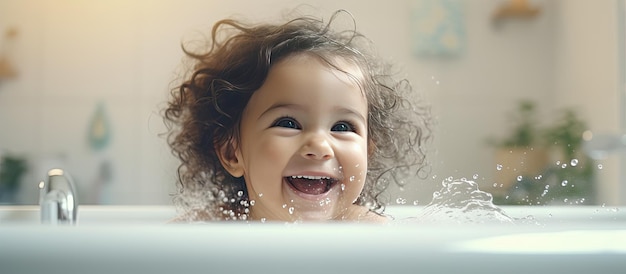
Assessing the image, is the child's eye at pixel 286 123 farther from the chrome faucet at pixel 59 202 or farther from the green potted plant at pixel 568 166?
the green potted plant at pixel 568 166

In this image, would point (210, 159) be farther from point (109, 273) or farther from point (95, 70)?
point (95, 70)

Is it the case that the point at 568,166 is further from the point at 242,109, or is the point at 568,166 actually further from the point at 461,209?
the point at 242,109

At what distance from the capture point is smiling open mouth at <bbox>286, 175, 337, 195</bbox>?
1.24 meters

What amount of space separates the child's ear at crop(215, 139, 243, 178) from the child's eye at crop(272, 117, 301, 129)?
0.41 ft

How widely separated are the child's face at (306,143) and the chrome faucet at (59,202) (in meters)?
0.33

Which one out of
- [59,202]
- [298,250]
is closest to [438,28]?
[59,202]

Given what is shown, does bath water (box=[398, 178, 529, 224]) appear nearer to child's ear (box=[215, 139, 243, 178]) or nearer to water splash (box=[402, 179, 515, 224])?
water splash (box=[402, 179, 515, 224])

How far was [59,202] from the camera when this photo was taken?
99 centimetres

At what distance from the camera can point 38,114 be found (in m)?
2.65

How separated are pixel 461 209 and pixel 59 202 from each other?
67 cm

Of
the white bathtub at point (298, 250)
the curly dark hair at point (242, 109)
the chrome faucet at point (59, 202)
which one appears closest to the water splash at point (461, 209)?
the curly dark hair at point (242, 109)

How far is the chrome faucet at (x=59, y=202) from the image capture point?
98cm

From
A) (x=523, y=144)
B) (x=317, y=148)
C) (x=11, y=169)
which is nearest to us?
(x=317, y=148)

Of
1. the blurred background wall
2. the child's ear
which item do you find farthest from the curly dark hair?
the blurred background wall
